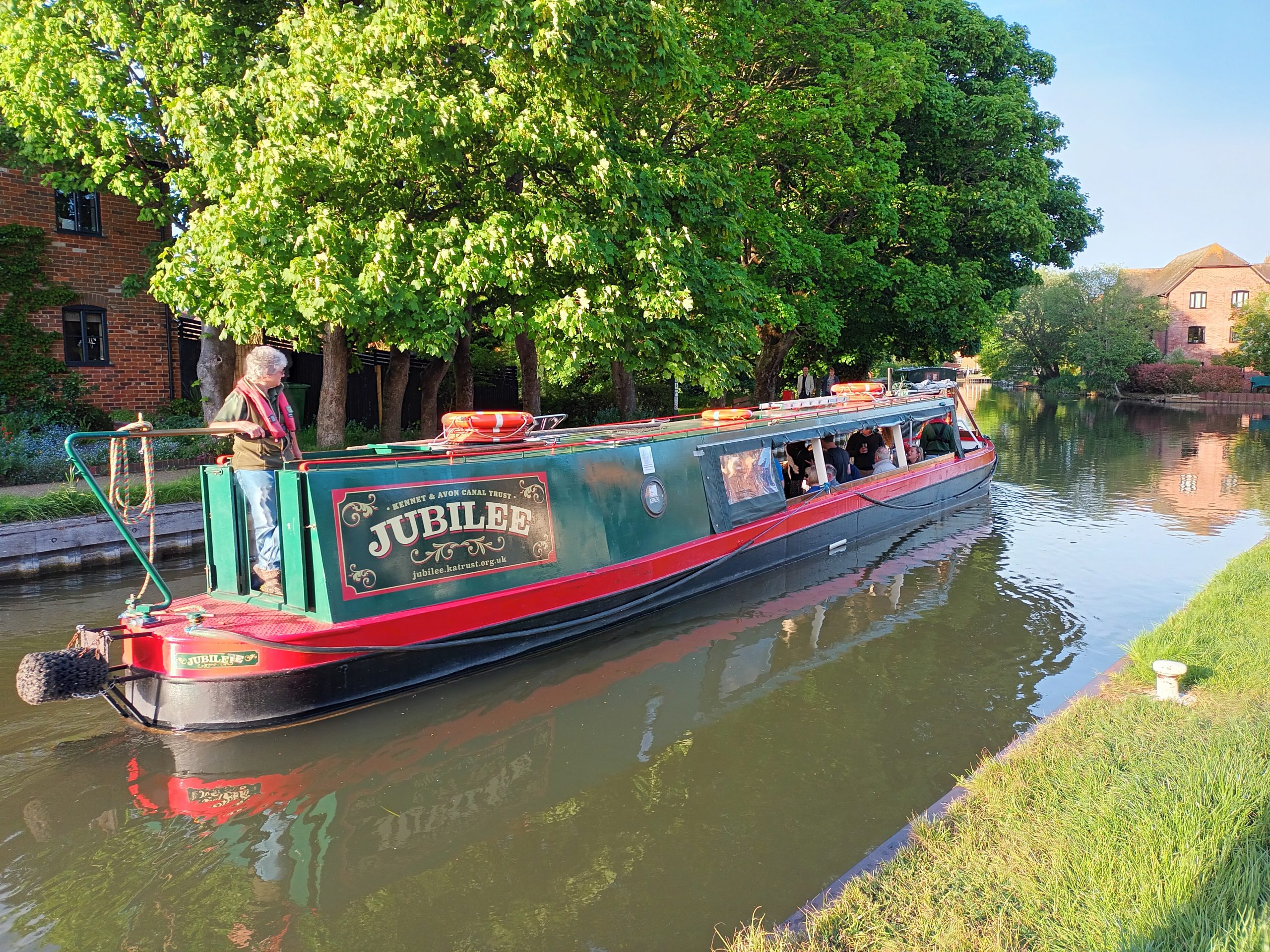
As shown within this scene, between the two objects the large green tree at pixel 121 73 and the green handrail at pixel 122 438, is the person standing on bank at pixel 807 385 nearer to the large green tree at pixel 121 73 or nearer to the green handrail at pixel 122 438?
the large green tree at pixel 121 73

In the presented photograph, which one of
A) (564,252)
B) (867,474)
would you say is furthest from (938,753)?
(867,474)

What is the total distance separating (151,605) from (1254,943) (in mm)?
6785

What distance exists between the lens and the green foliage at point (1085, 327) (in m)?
50.0

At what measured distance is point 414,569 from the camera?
6.88m

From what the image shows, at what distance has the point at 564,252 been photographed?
10.4 meters

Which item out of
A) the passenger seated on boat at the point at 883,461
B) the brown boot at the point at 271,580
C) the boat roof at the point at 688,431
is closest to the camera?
the brown boot at the point at 271,580

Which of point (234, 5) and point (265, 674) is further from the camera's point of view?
point (234, 5)

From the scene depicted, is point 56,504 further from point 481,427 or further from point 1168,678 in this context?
point 1168,678

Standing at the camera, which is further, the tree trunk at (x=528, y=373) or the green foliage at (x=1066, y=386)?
the green foliage at (x=1066, y=386)

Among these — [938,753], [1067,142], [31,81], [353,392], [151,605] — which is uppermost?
[1067,142]

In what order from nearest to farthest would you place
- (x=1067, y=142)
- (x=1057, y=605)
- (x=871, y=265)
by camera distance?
1. (x=1057, y=605)
2. (x=871, y=265)
3. (x=1067, y=142)

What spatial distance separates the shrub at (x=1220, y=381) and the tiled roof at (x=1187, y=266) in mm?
11807

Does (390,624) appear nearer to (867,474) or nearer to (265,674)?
(265,674)

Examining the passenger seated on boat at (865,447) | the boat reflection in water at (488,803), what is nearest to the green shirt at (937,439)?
the passenger seated on boat at (865,447)
